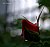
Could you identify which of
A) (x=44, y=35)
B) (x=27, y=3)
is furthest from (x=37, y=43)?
(x=27, y=3)

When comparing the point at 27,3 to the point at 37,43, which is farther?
the point at 27,3

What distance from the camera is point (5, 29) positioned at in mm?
154

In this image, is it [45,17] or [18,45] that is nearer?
[18,45]

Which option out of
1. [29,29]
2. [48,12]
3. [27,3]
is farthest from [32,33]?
[27,3]

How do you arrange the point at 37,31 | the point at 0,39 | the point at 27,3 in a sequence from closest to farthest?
1. the point at 0,39
2. the point at 37,31
3. the point at 27,3

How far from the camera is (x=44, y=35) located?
9.2 inches

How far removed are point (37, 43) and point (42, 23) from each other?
91mm

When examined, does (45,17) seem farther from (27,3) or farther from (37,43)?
(27,3)

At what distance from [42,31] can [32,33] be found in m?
0.02

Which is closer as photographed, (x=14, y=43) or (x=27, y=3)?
(x=14, y=43)

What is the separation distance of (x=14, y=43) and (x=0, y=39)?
2 cm

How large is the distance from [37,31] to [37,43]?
0.02m

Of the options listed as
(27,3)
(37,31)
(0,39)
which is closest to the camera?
(0,39)

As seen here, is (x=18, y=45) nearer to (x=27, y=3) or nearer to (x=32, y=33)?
(x=32, y=33)
